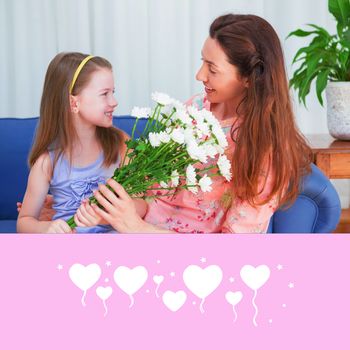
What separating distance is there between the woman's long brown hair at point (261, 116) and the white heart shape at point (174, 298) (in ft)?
1.76

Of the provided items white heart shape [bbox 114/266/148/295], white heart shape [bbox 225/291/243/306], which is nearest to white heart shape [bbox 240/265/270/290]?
white heart shape [bbox 225/291/243/306]

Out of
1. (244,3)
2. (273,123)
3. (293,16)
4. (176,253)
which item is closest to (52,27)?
(244,3)

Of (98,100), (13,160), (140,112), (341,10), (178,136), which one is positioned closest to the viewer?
(178,136)

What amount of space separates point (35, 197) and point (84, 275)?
2.96ft

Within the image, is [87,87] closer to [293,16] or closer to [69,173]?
[69,173]

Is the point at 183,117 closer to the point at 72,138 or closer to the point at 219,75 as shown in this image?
the point at 219,75

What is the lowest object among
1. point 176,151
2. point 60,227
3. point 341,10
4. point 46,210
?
point 46,210

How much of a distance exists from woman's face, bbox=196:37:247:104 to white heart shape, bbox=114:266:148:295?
713mm

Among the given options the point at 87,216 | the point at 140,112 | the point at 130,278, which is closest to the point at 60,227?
the point at 87,216

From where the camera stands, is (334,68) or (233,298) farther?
(334,68)

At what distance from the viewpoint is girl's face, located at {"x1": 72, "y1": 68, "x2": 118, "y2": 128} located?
1.95 m

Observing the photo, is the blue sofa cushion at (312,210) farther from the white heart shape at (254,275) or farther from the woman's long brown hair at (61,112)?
the white heart shape at (254,275)

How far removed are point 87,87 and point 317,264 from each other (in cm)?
103

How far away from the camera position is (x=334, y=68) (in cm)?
275
